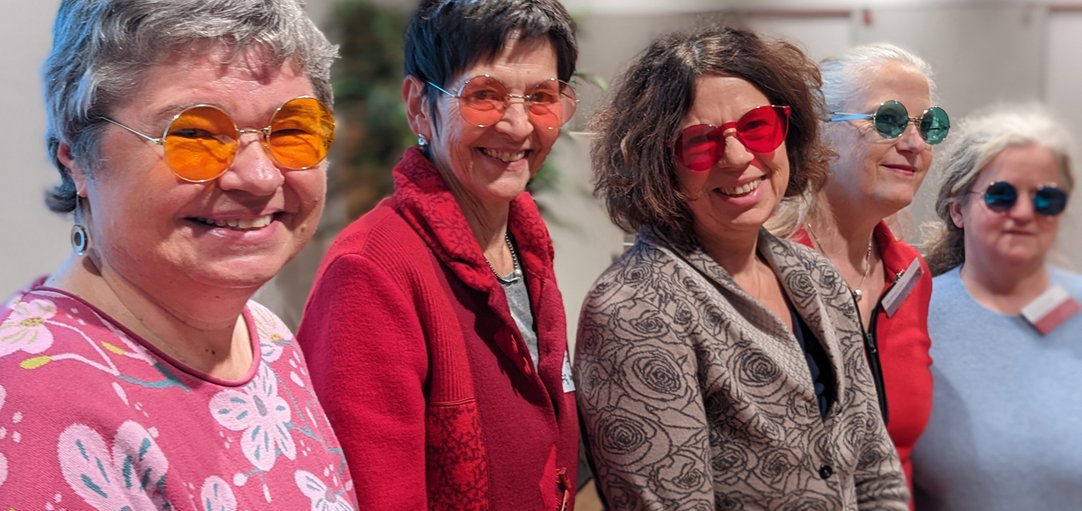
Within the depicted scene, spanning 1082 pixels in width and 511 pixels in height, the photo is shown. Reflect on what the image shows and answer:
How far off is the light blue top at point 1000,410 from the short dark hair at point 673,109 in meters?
0.44

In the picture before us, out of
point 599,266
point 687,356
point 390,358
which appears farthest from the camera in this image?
point 599,266

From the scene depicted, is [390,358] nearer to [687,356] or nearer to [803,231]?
[687,356]

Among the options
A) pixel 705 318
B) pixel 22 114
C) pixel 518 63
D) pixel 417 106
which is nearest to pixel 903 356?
pixel 705 318

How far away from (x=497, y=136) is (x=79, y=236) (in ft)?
2.37

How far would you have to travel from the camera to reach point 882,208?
1925 mm

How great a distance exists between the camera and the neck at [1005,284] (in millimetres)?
1781

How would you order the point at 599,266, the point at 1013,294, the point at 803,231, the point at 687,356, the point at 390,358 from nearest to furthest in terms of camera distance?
1. the point at 390,358
2. the point at 687,356
3. the point at 1013,294
4. the point at 803,231
5. the point at 599,266

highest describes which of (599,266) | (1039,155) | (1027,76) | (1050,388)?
(1027,76)

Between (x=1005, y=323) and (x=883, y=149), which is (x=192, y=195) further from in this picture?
(x=1005, y=323)

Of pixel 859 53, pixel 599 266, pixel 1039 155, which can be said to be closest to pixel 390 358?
pixel 599 266

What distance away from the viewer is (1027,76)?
174 centimetres

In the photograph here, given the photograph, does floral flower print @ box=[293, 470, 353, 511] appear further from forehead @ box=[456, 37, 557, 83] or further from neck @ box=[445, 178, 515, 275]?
forehead @ box=[456, 37, 557, 83]

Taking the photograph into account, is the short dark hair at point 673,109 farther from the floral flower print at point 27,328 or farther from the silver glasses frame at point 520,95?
the floral flower print at point 27,328

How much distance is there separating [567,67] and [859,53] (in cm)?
60
